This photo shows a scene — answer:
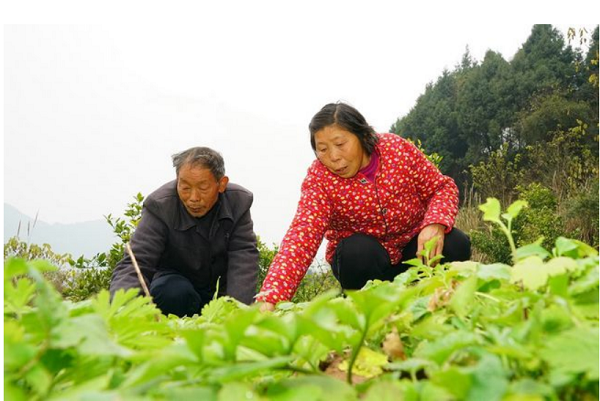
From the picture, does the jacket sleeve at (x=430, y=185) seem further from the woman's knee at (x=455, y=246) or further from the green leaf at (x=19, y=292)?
the green leaf at (x=19, y=292)

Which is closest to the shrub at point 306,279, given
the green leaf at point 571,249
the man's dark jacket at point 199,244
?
the man's dark jacket at point 199,244

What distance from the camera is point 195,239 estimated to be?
346 cm

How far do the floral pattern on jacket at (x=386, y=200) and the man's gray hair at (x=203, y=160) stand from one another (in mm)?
608

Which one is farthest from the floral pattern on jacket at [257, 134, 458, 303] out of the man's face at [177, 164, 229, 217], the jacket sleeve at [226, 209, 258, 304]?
the man's face at [177, 164, 229, 217]

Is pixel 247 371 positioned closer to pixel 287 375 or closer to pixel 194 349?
pixel 194 349

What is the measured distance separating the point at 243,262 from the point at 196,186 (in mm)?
555

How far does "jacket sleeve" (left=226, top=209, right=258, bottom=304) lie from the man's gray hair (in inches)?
13.7

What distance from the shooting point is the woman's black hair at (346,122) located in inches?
113

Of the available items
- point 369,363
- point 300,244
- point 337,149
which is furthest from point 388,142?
point 369,363

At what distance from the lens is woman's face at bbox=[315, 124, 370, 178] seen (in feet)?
9.07

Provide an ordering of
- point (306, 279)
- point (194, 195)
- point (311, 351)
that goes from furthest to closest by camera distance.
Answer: point (306, 279) → point (194, 195) → point (311, 351)

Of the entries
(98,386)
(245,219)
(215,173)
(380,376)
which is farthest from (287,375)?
(245,219)

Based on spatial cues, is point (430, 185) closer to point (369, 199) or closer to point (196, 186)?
point (369, 199)

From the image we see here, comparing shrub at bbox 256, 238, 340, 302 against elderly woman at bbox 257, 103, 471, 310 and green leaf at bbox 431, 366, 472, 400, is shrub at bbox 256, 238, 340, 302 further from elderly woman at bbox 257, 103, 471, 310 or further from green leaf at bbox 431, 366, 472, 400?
green leaf at bbox 431, 366, 472, 400
